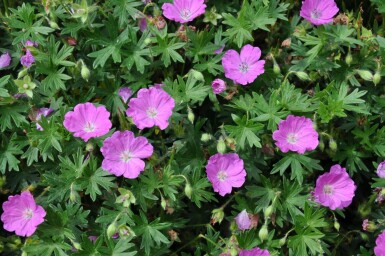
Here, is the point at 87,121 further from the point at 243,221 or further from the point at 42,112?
the point at 243,221

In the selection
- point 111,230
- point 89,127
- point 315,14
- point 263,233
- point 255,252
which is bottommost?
point 255,252

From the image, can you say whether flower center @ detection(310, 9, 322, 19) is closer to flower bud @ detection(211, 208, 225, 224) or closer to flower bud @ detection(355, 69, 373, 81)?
flower bud @ detection(355, 69, 373, 81)

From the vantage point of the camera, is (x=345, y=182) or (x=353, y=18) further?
(x=353, y=18)

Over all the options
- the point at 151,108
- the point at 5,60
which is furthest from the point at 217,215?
the point at 5,60

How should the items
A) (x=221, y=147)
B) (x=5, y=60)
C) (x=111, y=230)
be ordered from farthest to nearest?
(x=5, y=60) → (x=221, y=147) → (x=111, y=230)

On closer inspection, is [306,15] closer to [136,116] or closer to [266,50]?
[266,50]

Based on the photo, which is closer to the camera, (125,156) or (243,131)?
(125,156)

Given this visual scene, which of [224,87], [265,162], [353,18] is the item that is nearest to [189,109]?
[224,87]
